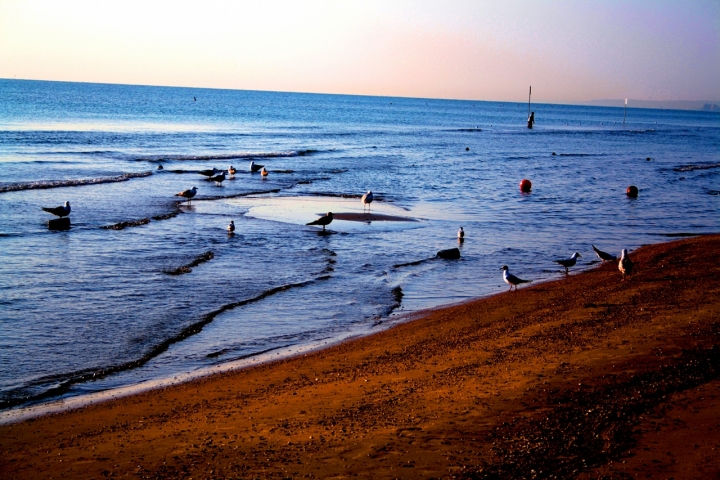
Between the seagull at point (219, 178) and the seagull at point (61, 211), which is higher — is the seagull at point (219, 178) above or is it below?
above

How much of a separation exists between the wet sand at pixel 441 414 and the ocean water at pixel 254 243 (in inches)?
64.5

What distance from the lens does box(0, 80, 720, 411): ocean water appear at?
11.1 m

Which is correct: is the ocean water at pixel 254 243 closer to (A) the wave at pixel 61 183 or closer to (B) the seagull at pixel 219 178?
(A) the wave at pixel 61 183

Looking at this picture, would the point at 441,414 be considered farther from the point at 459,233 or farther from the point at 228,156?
the point at 228,156

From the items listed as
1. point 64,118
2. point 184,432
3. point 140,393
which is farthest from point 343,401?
point 64,118

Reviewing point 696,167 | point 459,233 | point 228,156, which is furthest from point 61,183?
point 696,167

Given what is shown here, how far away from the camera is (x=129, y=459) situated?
6.39m

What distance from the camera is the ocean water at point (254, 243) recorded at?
11.1 m

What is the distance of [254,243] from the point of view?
19031 mm

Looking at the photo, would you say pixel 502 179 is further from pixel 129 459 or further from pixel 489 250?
pixel 129 459

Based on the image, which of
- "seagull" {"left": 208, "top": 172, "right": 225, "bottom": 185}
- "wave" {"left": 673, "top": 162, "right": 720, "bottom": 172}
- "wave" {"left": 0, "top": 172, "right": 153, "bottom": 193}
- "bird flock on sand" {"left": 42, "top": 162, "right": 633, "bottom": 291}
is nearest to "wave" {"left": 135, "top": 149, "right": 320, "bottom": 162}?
"bird flock on sand" {"left": 42, "top": 162, "right": 633, "bottom": 291}

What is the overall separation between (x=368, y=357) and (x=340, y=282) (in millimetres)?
5364

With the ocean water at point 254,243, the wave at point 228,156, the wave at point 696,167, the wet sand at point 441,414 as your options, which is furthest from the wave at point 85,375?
the wave at point 696,167

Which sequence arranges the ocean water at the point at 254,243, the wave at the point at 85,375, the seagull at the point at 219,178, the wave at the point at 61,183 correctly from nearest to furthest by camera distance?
the wave at the point at 85,375
the ocean water at the point at 254,243
the wave at the point at 61,183
the seagull at the point at 219,178
